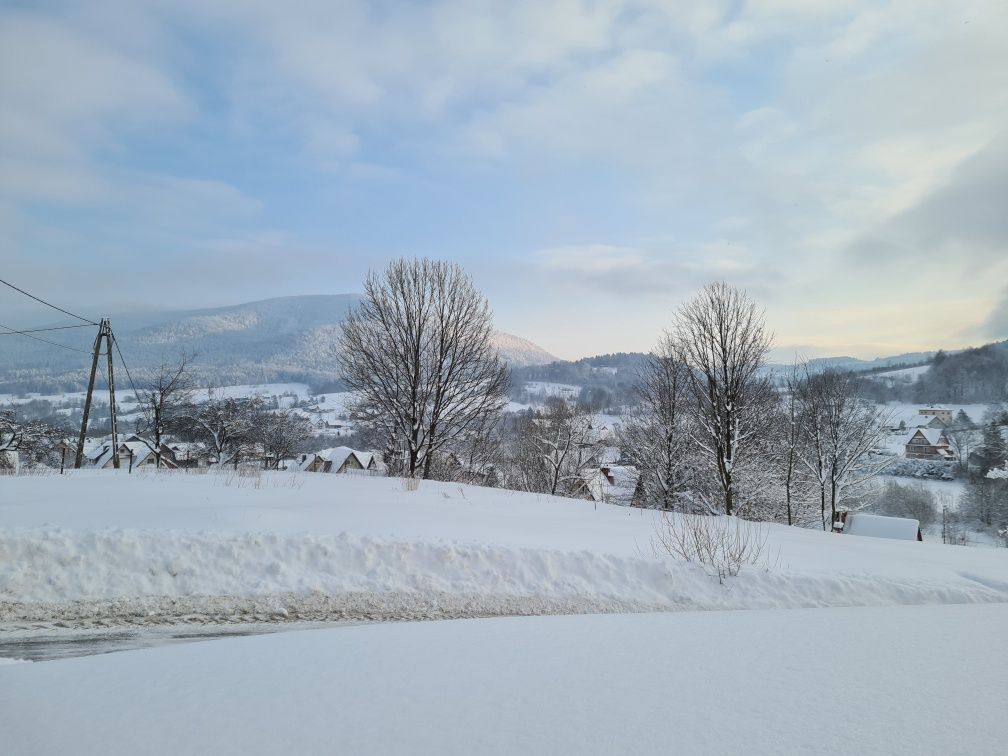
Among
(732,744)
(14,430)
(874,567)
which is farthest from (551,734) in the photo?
(14,430)

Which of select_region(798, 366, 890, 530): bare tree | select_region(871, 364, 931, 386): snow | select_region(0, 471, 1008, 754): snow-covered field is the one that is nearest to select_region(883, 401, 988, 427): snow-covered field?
select_region(871, 364, 931, 386): snow

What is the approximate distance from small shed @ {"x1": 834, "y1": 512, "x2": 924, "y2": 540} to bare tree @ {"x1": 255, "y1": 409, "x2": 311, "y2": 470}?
46460mm

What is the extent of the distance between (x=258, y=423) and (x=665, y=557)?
52.8m

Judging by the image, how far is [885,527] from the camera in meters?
18.8

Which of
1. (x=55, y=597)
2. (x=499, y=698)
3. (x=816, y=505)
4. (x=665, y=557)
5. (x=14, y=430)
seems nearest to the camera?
(x=499, y=698)

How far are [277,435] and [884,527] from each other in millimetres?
53040

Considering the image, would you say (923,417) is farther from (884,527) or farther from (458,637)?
(458,637)

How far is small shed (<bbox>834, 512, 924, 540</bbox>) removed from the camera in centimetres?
1825

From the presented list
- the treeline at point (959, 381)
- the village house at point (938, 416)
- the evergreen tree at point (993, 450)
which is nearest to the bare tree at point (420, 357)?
the evergreen tree at point (993, 450)

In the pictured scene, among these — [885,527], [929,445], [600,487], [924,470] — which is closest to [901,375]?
[929,445]

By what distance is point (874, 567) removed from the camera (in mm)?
9102

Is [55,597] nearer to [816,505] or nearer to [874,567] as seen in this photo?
[874,567]

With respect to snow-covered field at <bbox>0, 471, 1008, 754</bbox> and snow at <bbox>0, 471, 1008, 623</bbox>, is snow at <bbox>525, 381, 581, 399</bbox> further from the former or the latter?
snow-covered field at <bbox>0, 471, 1008, 754</bbox>

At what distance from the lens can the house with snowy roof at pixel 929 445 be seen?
71.8 meters
